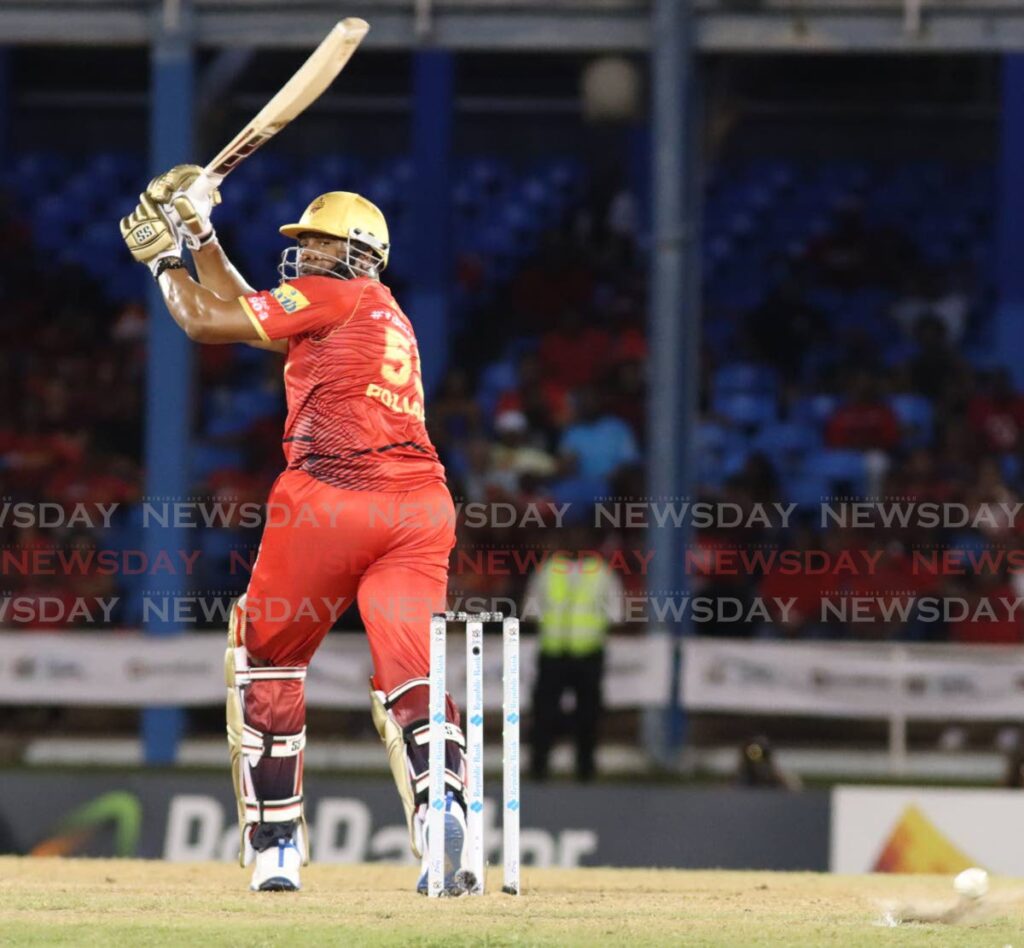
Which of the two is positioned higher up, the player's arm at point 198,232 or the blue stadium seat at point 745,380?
the player's arm at point 198,232

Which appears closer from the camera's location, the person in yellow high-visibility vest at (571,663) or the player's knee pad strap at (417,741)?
the player's knee pad strap at (417,741)

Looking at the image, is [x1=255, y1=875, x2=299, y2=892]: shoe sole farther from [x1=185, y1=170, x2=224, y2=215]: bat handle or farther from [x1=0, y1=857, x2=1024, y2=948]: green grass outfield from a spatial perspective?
[x1=185, y1=170, x2=224, y2=215]: bat handle

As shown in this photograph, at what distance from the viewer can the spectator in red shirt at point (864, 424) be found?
627 inches

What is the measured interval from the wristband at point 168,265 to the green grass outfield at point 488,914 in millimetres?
1996

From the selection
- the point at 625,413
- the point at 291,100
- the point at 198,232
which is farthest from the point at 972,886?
the point at 625,413

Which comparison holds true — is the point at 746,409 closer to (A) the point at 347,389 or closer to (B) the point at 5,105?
(B) the point at 5,105

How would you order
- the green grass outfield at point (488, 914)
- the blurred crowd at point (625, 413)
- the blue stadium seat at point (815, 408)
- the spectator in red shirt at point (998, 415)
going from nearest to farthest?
the green grass outfield at point (488, 914)
the blurred crowd at point (625, 413)
the spectator in red shirt at point (998, 415)
the blue stadium seat at point (815, 408)

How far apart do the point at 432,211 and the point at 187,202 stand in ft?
36.4

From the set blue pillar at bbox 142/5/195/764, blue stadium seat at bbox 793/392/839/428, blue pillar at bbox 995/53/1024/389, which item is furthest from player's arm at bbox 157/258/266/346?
blue pillar at bbox 995/53/1024/389

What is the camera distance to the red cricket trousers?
6.77 m

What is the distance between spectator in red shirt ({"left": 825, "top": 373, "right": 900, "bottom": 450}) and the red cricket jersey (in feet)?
30.8

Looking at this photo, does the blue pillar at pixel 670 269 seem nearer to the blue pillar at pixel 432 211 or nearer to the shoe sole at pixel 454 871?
the blue pillar at pixel 432 211

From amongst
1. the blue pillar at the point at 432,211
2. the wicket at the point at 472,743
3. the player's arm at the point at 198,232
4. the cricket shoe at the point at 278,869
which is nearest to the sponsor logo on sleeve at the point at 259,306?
the player's arm at the point at 198,232

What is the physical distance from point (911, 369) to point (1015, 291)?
1.52 meters
